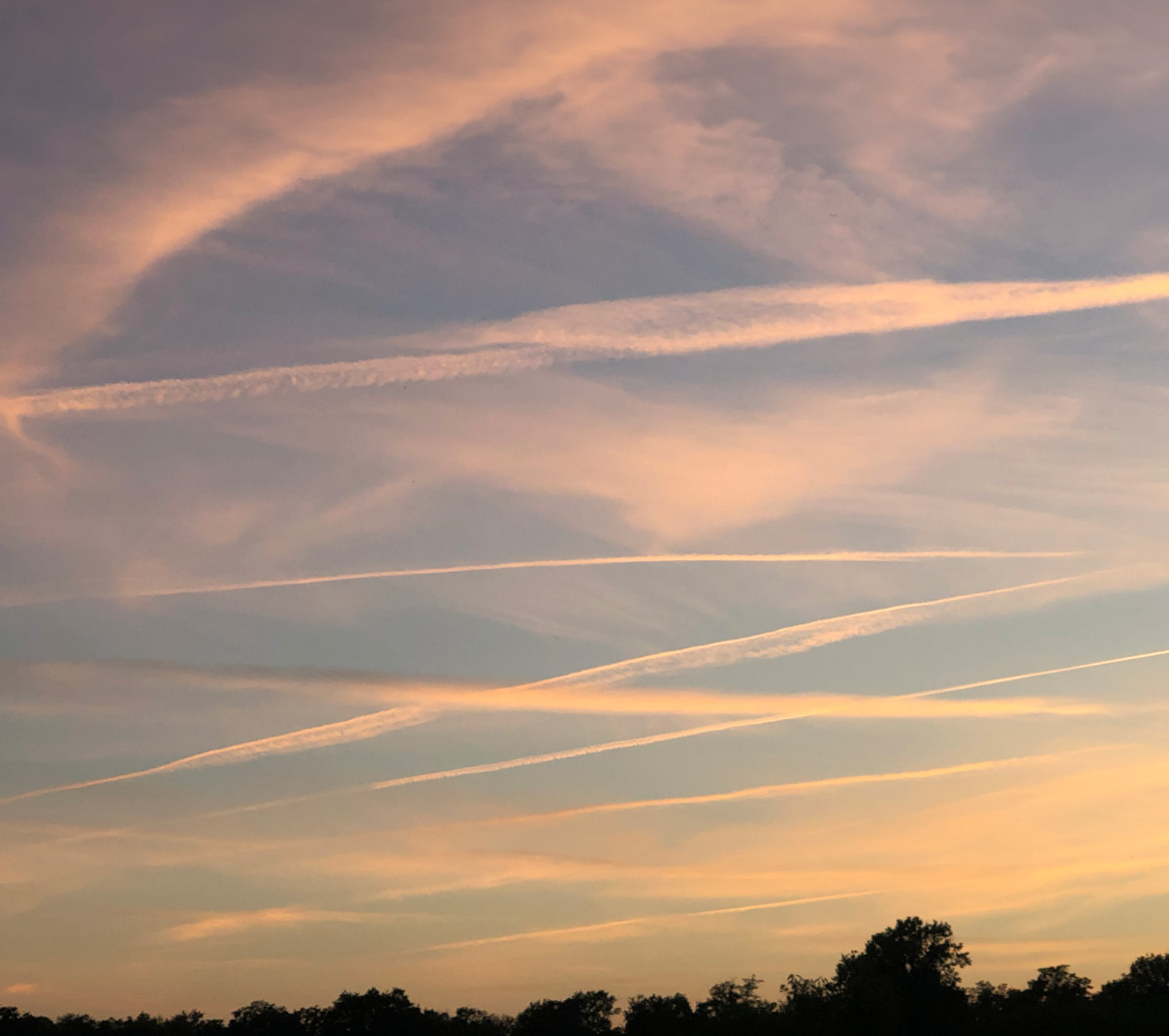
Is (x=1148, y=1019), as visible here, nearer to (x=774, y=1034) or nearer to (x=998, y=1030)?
(x=998, y=1030)

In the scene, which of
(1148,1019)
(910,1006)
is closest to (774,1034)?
(910,1006)

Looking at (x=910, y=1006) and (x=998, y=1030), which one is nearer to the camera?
(x=998, y=1030)

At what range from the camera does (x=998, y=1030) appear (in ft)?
539

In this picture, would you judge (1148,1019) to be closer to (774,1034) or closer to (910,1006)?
(910,1006)

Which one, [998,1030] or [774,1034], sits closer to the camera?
[998,1030]

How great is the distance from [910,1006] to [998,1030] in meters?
20.2

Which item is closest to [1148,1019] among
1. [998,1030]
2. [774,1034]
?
[998,1030]

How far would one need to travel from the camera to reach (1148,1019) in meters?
172

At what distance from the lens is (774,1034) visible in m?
176

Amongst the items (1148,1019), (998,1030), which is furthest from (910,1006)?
(1148,1019)

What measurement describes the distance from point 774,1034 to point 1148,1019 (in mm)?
50998

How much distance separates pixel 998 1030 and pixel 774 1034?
99.9ft

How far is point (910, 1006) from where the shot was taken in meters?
183

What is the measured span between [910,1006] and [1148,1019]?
31.8 metres
